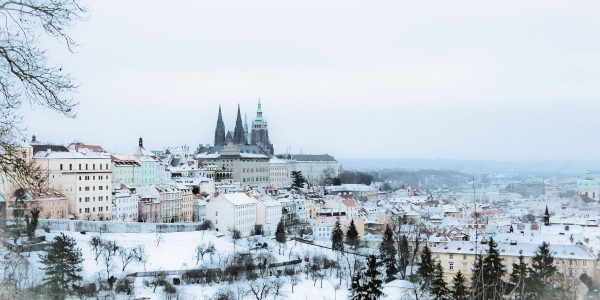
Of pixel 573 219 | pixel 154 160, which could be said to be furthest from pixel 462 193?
pixel 154 160

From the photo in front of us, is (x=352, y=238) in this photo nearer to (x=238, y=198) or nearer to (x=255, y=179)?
(x=238, y=198)

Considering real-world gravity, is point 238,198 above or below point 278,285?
above

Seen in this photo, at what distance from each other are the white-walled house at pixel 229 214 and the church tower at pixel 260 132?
3231cm

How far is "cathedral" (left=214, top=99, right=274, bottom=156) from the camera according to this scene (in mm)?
52844

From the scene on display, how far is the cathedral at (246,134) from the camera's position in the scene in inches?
2080

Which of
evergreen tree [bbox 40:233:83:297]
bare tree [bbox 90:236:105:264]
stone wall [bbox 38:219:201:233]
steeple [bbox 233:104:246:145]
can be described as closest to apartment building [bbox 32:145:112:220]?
stone wall [bbox 38:219:201:233]

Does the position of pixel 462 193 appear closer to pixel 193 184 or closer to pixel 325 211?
pixel 325 211

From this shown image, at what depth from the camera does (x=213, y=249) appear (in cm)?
2189

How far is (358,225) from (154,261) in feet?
42.0

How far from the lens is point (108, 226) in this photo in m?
22.2

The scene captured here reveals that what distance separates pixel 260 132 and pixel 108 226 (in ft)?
126

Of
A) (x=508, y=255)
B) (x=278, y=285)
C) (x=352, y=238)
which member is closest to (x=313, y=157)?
(x=352, y=238)

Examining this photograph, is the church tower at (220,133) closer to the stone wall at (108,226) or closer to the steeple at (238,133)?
the steeple at (238,133)

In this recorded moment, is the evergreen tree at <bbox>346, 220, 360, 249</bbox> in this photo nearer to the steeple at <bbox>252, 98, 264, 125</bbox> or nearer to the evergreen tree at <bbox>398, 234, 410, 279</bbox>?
the evergreen tree at <bbox>398, 234, 410, 279</bbox>
